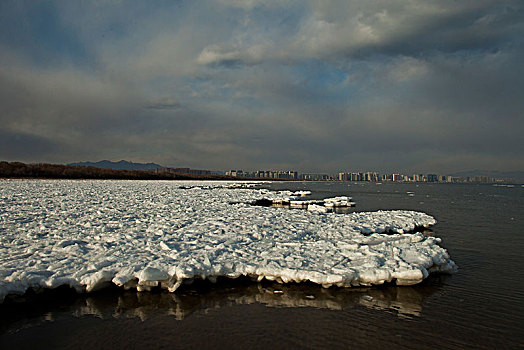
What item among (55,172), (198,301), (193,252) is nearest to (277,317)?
(198,301)

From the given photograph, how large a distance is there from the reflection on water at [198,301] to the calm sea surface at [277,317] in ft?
0.06

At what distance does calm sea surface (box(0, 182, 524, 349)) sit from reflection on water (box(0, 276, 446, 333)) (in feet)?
0.06

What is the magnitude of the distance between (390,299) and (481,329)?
1.54 metres

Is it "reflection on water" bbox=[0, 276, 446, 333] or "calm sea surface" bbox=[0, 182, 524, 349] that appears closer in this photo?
"calm sea surface" bbox=[0, 182, 524, 349]

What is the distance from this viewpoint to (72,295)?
6516 mm

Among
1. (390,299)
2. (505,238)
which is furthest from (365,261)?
(505,238)

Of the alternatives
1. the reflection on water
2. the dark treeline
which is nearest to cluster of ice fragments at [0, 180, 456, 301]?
the reflection on water

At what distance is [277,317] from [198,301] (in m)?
1.64

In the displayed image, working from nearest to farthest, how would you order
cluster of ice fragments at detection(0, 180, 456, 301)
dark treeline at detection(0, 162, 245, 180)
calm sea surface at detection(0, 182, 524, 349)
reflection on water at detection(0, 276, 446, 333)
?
calm sea surface at detection(0, 182, 524, 349) → reflection on water at detection(0, 276, 446, 333) → cluster of ice fragments at detection(0, 180, 456, 301) → dark treeline at detection(0, 162, 245, 180)

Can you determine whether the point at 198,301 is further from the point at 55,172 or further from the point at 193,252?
the point at 55,172

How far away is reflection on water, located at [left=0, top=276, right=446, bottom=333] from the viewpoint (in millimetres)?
5770

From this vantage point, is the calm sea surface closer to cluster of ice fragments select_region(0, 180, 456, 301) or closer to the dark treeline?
cluster of ice fragments select_region(0, 180, 456, 301)

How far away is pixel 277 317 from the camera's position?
5645 millimetres

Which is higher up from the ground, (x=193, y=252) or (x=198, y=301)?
(x=193, y=252)
